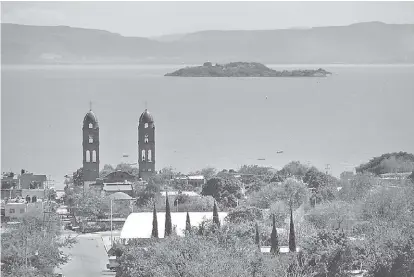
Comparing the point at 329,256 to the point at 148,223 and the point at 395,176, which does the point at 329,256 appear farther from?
the point at 395,176

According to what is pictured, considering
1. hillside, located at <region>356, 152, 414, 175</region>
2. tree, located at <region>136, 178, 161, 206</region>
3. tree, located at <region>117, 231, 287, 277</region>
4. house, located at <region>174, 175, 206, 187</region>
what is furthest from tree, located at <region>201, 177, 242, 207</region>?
tree, located at <region>117, 231, 287, 277</region>

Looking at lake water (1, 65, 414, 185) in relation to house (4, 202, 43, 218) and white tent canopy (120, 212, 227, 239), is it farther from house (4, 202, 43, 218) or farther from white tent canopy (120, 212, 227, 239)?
white tent canopy (120, 212, 227, 239)

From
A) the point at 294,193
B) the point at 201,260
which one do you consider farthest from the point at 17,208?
the point at 201,260

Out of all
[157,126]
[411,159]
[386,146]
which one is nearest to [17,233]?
[411,159]

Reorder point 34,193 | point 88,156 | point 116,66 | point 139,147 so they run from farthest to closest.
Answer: point 116,66 → point 88,156 → point 139,147 → point 34,193

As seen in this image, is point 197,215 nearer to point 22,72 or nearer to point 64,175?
point 64,175

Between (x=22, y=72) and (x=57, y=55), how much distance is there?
137 inches

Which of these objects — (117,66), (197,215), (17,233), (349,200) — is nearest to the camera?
(17,233)

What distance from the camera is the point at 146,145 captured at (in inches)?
1067

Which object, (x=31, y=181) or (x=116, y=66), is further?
(x=116, y=66)

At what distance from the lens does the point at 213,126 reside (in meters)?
51.1

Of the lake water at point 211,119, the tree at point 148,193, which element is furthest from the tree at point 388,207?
the lake water at point 211,119

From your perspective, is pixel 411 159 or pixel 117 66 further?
pixel 117 66

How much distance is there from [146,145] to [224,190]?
4729 mm
